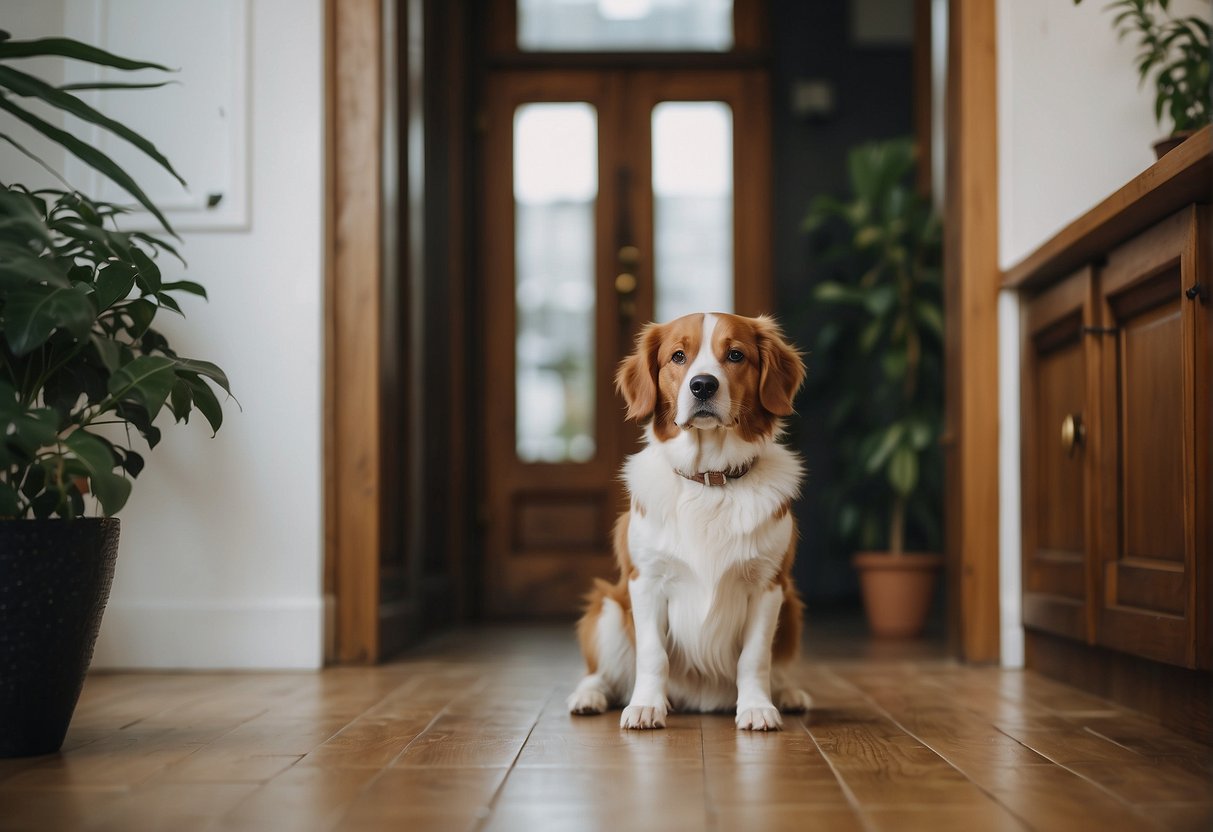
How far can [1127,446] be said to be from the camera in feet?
7.32

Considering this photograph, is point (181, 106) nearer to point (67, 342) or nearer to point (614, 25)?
point (67, 342)

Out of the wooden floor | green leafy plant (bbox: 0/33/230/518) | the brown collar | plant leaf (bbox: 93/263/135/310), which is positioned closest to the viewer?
the wooden floor

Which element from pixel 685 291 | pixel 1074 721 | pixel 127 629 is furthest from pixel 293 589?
pixel 685 291

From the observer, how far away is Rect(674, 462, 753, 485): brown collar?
2.09 m

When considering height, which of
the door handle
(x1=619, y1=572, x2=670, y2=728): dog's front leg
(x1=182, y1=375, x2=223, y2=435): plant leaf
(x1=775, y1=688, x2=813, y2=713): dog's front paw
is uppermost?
the door handle

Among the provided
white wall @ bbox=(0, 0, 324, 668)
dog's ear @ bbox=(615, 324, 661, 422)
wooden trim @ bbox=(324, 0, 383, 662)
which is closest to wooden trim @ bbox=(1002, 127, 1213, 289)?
dog's ear @ bbox=(615, 324, 661, 422)

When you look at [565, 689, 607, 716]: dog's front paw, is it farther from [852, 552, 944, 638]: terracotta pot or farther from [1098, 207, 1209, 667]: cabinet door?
[852, 552, 944, 638]: terracotta pot

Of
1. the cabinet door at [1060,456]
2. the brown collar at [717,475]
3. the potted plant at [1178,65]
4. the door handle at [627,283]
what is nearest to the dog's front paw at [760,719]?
the brown collar at [717,475]

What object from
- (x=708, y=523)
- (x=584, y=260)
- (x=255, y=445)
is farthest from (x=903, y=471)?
(x=255, y=445)

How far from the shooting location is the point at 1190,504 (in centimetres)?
190

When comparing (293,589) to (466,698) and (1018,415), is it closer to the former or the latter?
(466,698)

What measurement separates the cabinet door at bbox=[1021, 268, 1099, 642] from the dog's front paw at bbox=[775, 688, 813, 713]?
2.12 ft

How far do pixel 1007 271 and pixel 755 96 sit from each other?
2.17 metres

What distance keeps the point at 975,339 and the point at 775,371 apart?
3.34ft
